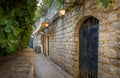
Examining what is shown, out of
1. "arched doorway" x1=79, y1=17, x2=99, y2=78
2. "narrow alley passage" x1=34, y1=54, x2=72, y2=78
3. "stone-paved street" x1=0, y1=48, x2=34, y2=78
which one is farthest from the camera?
"narrow alley passage" x1=34, y1=54, x2=72, y2=78

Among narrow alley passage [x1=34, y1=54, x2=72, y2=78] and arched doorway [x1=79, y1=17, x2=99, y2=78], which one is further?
narrow alley passage [x1=34, y1=54, x2=72, y2=78]

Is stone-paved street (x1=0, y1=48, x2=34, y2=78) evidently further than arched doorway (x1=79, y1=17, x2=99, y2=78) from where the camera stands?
No

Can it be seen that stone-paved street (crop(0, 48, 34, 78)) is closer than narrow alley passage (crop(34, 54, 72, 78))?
Yes

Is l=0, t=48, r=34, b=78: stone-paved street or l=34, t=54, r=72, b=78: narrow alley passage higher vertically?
l=0, t=48, r=34, b=78: stone-paved street

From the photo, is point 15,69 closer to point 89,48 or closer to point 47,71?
point 89,48

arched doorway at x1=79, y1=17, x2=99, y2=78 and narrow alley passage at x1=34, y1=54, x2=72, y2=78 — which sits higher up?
arched doorway at x1=79, y1=17, x2=99, y2=78

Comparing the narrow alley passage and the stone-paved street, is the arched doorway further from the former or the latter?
the stone-paved street

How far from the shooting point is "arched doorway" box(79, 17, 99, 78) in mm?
4832

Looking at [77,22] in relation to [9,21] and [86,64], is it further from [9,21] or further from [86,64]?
[9,21]

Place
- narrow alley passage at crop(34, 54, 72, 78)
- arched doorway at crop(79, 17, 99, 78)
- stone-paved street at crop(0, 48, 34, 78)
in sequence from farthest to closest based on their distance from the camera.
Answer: narrow alley passage at crop(34, 54, 72, 78) → arched doorway at crop(79, 17, 99, 78) → stone-paved street at crop(0, 48, 34, 78)

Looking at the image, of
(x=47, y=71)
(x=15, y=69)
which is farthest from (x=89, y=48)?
(x=15, y=69)

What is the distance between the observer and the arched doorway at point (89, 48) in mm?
4832

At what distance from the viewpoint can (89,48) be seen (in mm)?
5336

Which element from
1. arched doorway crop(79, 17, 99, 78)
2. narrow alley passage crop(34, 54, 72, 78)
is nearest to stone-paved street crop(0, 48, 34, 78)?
arched doorway crop(79, 17, 99, 78)
